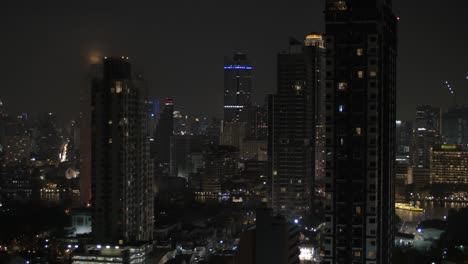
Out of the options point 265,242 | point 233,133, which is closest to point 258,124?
point 233,133

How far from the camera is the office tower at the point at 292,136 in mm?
14398

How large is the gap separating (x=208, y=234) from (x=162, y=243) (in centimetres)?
122

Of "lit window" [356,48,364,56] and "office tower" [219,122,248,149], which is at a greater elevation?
"lit window" [356,48,364,56]

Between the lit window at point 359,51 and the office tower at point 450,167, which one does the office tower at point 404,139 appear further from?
the lit window at point 359,51

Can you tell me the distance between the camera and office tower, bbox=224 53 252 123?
31.9m

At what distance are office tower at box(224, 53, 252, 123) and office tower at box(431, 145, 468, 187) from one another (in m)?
10.4

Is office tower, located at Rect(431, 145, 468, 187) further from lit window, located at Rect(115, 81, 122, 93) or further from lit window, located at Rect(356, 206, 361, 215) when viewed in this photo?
lit window, located at Rect(356, 206, 361, 215)

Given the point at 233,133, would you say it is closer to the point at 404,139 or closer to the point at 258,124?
the point at 258,124

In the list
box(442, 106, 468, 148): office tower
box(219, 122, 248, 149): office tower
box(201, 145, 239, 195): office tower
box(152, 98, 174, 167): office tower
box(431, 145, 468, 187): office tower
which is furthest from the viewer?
box(219, 122, 248, 149): office tower

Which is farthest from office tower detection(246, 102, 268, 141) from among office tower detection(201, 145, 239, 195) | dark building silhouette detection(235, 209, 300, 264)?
dark building silhouette detection(235, 209, 300, 264)

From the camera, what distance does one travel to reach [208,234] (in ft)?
40.2

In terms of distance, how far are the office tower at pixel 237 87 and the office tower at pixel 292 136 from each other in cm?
1670

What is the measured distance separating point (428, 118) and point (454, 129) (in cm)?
115

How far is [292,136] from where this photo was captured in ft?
47.5
